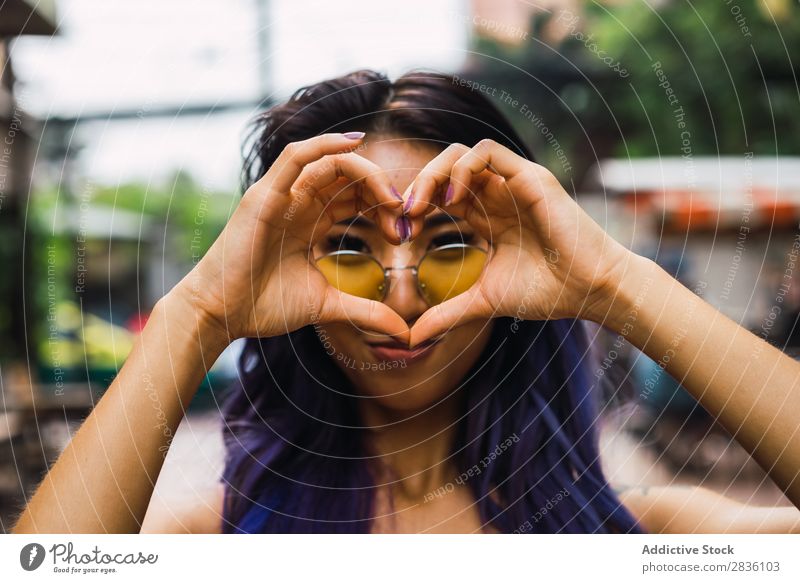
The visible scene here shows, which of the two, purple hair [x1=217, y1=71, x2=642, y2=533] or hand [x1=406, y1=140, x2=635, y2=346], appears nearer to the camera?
hand [x1=406, y1=140, x2=635, y2=346]

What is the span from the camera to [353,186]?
1.73ft

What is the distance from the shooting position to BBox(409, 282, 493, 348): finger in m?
0.50

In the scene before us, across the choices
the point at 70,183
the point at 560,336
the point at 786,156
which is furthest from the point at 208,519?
the point at 786,156

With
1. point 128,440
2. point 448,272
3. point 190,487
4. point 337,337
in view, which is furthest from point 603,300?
point 190,487

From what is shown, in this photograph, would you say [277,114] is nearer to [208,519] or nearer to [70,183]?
[208,519]

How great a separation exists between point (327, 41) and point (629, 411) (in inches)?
27.2

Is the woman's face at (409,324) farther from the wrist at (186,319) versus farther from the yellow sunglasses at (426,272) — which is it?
the wrist at (186,319)

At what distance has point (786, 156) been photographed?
9.14 feet

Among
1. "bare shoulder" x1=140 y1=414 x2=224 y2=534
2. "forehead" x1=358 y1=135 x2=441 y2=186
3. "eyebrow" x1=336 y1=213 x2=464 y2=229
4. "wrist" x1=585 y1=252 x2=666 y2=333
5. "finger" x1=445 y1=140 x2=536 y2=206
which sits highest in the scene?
"finger" x1=445 y1=140 x2=536 y2=206

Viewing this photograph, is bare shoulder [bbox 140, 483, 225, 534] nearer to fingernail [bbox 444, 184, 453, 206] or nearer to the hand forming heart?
the hand forming heart

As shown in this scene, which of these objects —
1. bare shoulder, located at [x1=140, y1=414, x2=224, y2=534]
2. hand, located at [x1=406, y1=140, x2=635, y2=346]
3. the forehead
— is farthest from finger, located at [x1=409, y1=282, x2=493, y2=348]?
bare shoulder, located at [x1=140, y1=414, x2=224, y2=534]

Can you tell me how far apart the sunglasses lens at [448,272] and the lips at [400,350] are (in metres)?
0.04

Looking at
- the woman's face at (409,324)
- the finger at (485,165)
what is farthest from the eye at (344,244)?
the finger at (485,165)

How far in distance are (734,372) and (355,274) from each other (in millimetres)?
303
